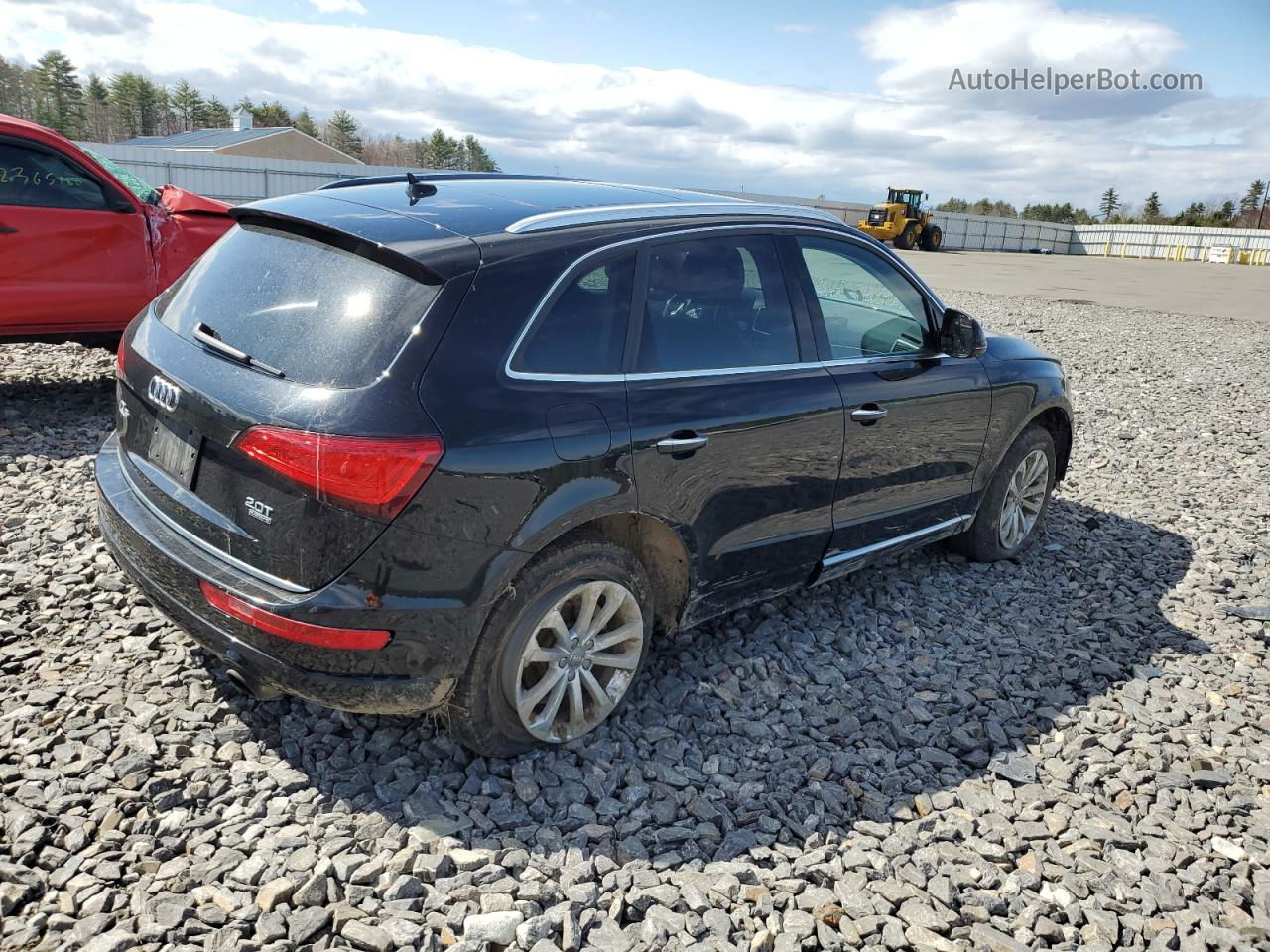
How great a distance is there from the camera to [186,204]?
285 inches

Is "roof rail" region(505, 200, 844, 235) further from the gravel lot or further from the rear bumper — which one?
the gravel lot

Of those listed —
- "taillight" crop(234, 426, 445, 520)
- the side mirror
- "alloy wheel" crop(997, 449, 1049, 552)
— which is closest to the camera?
"taillight" crop(234, 426, 445, 520)

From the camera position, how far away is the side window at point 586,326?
9.84ft

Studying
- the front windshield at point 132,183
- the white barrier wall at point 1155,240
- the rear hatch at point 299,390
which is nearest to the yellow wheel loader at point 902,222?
the white barrier wall at point 1155,240

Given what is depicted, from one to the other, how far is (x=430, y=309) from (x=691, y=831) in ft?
5.85

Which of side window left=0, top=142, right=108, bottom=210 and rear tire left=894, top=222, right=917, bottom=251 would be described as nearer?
side window left=0, top=142, right=108, bottom=210

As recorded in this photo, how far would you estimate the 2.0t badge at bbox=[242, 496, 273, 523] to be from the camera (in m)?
2.72

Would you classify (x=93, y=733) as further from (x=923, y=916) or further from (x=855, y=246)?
(x=855, y=246)

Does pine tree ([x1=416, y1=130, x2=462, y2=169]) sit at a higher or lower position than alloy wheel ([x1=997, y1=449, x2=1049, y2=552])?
higher

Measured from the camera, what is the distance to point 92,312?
683 centimetres

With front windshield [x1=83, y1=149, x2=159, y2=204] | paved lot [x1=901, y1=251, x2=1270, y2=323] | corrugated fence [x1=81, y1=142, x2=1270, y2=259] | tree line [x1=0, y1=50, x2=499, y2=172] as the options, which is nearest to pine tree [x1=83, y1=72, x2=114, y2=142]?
tree line [x1=0, y1=50, x2=499, y2=172]

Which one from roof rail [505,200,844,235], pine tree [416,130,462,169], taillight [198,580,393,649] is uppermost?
pine tree [416,130,462,169]

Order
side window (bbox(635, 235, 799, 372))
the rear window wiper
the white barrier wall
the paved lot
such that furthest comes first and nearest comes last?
the white barrier wall → the paved lot → side window (bbox(635, 235, 799, 372)) → the rear window wiper

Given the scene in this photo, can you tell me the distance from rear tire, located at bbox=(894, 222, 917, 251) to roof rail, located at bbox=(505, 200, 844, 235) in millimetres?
42450
